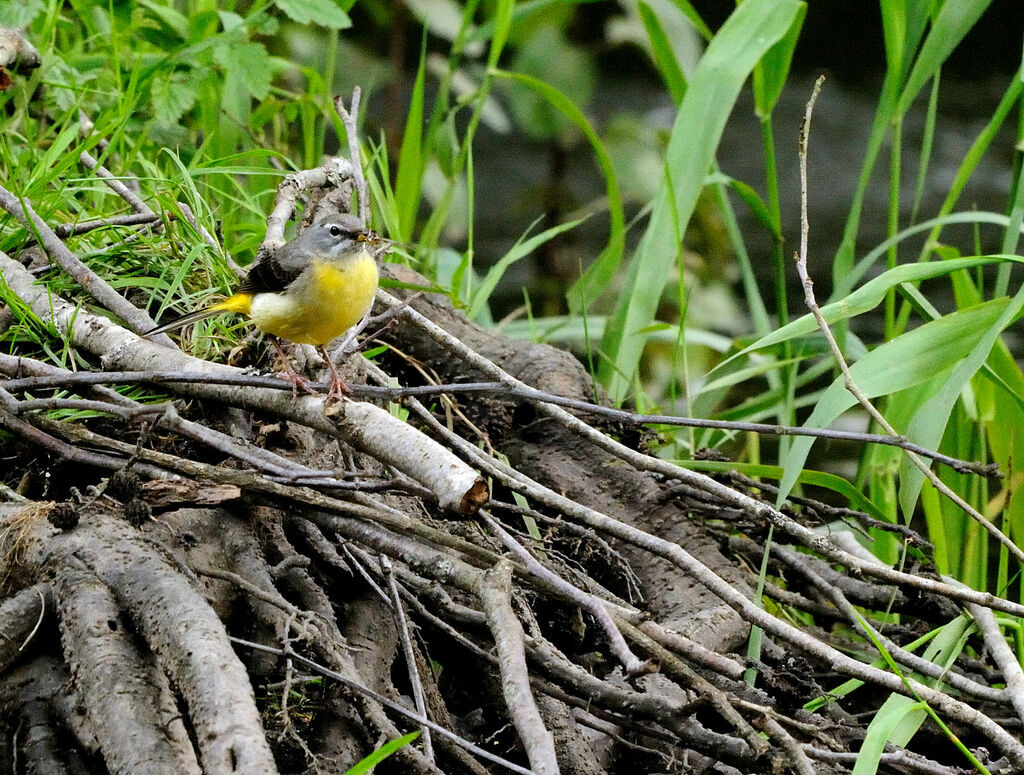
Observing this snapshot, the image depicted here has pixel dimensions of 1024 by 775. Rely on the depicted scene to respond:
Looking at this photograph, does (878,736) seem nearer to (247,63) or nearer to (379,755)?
(379,755)

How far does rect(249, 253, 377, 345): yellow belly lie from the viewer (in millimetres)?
2758

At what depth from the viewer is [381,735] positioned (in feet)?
7.14

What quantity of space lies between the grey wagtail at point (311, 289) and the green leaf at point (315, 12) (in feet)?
3.53

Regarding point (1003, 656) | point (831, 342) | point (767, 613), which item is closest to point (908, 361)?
point (831, 342)

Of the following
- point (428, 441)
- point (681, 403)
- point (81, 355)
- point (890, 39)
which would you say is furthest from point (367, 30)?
point (428, 441)

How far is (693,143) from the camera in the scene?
4031 millimetres

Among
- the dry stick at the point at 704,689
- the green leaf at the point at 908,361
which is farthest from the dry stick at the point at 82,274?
the green leaf at the point at 908,361

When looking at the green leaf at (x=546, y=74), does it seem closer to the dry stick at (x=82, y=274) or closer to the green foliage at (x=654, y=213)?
the green foliage at (x=654, y=213)

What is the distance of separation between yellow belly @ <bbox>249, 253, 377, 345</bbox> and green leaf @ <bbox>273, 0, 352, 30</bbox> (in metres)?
1.28

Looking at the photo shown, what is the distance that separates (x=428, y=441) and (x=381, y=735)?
551mm

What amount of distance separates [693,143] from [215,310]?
6.08ft

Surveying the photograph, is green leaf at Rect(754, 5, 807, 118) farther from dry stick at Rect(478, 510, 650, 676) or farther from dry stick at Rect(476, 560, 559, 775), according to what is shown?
dry stick at Rect(476, 560, 559, 775)

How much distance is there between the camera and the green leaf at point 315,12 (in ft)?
12.6

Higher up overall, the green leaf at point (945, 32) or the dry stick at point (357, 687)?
the green leaf at point (945, 32)
